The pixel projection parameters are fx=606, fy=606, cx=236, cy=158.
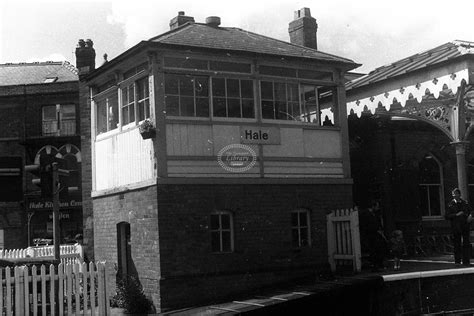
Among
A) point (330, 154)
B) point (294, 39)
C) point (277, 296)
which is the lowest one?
point (277, 296)

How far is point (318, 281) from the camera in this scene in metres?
12.2

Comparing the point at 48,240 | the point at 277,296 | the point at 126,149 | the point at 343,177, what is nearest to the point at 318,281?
the point at 277,296

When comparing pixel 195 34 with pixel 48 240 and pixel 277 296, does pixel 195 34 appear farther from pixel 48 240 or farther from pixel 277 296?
pixel 48 240

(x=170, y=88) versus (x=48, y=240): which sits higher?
(x=170, y=88)

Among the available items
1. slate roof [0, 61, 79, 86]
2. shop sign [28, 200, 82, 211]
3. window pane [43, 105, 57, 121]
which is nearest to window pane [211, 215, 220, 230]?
shop sign [28, 200, 82, 211]

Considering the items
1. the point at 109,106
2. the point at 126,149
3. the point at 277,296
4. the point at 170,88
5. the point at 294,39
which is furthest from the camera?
the point at 294,39

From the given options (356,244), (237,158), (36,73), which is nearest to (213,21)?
(237,158)

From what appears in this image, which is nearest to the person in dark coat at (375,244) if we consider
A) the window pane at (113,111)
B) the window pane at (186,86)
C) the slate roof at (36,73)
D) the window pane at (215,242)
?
the window pane at (215,242)

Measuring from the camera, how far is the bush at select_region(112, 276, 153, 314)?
11430mm

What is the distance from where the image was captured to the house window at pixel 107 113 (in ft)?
44.9

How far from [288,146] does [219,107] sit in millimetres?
1728

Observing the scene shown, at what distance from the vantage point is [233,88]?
12.4 meters

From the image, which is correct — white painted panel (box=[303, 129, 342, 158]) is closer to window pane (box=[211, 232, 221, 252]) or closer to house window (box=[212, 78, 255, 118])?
house window (box=[212, 78, 255, 118])

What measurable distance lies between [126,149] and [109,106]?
1.67 metres
